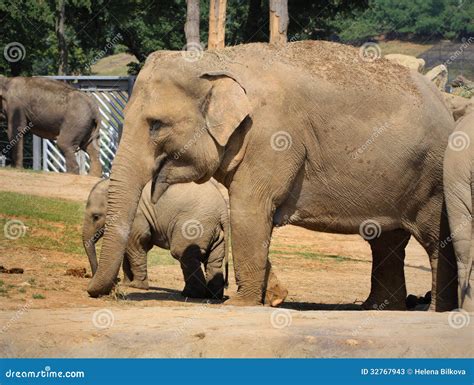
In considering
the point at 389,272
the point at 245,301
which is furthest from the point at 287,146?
the point at 389,272

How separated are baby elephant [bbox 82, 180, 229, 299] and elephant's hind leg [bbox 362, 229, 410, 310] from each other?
5.90ft

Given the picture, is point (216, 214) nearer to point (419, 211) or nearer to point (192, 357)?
point (419, 211)

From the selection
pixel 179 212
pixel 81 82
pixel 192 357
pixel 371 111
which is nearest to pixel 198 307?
pixel 192 357

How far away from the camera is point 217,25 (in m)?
25.7

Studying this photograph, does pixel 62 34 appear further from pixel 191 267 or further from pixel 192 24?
pixel 191 267

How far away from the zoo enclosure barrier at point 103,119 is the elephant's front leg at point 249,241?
18.6 m

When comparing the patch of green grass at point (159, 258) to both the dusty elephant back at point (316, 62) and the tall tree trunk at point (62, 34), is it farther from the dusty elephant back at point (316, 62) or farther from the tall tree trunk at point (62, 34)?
the tall tree trunk at point (62, 34)

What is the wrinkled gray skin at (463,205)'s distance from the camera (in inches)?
413

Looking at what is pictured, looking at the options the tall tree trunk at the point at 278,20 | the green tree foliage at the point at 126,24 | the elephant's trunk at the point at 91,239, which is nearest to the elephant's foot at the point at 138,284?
the elephant's trunk at the point at 91,239

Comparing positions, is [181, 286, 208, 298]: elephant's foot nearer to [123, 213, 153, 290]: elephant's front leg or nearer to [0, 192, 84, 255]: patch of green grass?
[123, 213, 153, 290]: elephant's front leg

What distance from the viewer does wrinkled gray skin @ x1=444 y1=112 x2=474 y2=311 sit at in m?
10.5

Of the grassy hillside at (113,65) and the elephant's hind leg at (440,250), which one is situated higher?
the elephant's hind leg at (440,250)

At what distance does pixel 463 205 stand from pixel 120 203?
10.1 feet

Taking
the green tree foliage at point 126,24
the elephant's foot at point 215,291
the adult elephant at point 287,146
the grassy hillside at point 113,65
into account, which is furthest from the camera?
the grassy hillside at point 113,65
